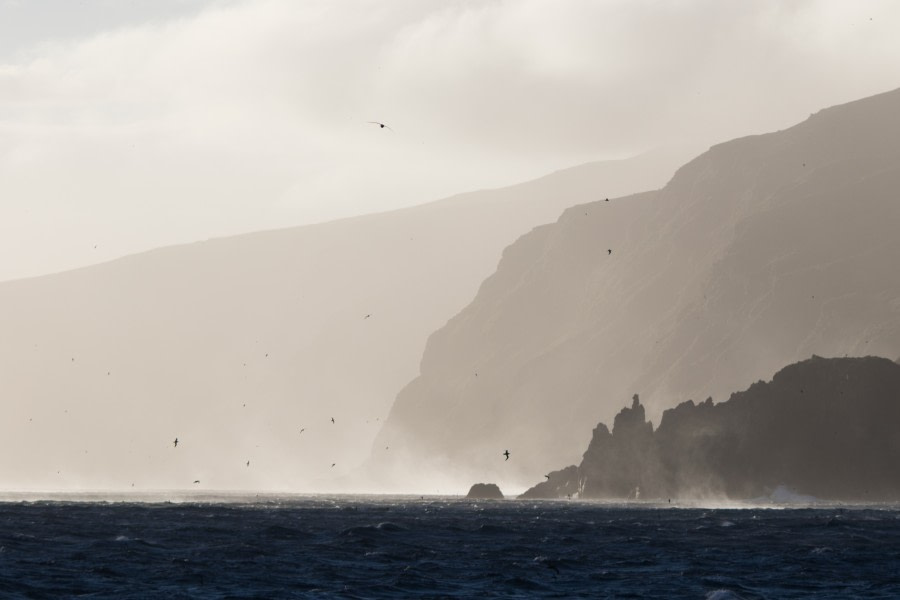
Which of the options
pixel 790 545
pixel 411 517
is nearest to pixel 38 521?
pixel 411 517

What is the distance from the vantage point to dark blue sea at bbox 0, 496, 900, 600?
7406 centimetres

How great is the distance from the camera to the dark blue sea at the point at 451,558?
243 feet

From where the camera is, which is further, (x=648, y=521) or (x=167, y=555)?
(x=648, y=521)

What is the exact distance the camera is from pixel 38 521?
145375 millimetres

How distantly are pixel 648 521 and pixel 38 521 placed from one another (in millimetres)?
61237

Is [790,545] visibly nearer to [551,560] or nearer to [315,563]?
[551,560]

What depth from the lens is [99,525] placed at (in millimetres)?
138000

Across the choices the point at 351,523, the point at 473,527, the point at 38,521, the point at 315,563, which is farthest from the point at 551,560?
the point at 38,521

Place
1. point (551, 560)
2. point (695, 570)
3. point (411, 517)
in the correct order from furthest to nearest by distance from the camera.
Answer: point (411, 517)
point (551, 560)
point (695, 570)

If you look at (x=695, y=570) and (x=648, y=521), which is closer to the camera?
(x=695, y=570)

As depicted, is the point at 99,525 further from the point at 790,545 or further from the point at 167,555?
the point at 790,545

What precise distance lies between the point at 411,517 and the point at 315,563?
255 feet

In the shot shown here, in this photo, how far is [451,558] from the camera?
9644 centimetres

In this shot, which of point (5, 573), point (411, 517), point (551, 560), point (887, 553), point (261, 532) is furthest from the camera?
point (411, 517)
